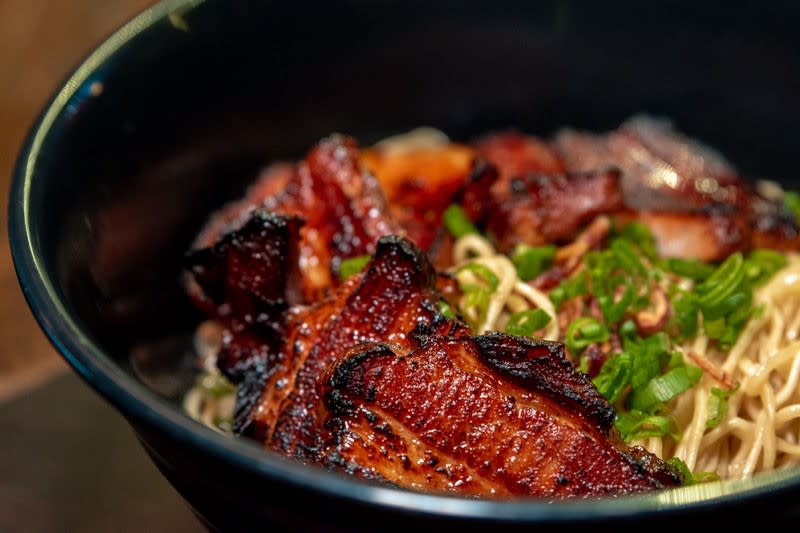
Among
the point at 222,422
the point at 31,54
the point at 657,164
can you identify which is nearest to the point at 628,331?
the point at 657,164

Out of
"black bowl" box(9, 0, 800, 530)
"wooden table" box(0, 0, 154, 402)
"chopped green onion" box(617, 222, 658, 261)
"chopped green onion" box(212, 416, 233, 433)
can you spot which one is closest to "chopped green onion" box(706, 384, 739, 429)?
"chopped green onion" box(617, 222, 658, 261)

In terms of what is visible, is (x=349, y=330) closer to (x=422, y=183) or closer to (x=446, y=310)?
(x=446, y=310)

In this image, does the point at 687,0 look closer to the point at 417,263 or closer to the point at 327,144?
the point at 327,144

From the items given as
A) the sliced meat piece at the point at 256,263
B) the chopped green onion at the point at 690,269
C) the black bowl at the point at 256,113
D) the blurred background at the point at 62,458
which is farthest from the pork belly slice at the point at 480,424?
the blurred background at the point at 62,458

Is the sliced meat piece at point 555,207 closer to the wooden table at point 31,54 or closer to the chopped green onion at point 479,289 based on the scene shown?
the chopped green onion at point 479,289

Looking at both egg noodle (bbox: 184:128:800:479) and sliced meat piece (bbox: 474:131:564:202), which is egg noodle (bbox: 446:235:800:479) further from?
sliced meat piece (bbox: 474:131:564:202)

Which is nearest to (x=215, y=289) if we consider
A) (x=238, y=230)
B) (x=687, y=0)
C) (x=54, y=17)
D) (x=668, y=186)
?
(x=238, y=230)
